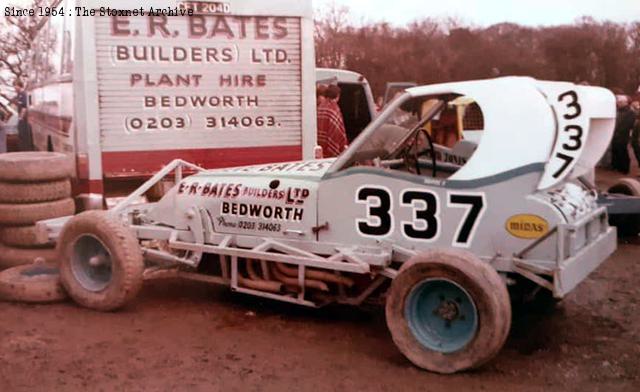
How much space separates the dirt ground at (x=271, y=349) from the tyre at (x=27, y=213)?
125 centimetres

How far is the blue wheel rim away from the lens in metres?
4.63

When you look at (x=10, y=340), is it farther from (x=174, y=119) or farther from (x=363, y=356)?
(x=174, y=119)

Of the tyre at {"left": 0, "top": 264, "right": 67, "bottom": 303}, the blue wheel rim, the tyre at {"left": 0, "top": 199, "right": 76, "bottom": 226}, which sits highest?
the tyre at {"left": 0, "top": 199, "right": 76, "bottom": 226}

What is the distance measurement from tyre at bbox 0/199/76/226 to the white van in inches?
13.2

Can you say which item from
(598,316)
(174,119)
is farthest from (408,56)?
(598,316)

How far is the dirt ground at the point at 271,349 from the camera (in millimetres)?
4523

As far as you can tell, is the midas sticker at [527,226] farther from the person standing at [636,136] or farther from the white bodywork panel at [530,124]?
the person standing at [636,136]

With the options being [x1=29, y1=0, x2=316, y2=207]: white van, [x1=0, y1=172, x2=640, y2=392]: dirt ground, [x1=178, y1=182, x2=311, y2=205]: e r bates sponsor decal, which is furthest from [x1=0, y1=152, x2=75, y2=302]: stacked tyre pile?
[x1=178, y1=182, x2=311, y2=205]: e r bates sponsor decal

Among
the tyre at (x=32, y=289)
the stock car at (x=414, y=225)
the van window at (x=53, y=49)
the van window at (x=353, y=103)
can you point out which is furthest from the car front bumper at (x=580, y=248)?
the van window at (x=353, y=103)

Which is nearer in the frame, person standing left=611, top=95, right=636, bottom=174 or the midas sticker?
the midas sticker

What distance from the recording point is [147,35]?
7.57 m

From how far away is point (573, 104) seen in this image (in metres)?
4.58

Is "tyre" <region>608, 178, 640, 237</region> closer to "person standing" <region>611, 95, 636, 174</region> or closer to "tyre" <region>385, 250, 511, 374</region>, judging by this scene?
"tyre" <region>385, 250, 511, 374</region>

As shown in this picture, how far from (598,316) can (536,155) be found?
1.94 m
